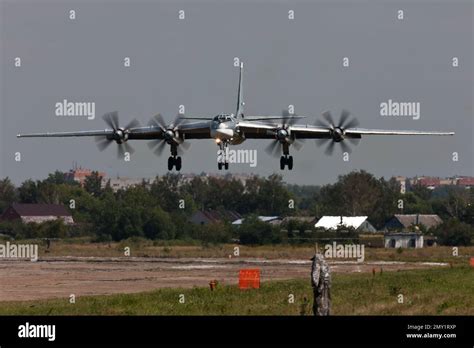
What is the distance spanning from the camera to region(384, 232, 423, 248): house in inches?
3242

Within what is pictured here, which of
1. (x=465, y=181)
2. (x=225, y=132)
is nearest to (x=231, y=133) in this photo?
(x=225, y=132)

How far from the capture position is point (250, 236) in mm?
79312

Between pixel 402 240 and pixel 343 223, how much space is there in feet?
15.5

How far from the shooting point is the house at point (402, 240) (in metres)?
82.3

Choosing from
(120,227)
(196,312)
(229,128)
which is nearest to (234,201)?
(120,227)

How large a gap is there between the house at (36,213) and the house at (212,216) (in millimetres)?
9269

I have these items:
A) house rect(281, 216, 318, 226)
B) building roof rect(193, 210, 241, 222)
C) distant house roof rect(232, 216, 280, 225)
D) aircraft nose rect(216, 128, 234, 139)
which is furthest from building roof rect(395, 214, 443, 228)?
aircraft nose rect(216, 128, 234, 139)

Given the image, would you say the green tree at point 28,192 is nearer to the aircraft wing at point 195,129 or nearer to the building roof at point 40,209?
the building roof at point 40,209

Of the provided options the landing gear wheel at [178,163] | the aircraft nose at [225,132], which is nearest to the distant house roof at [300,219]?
the landing gear wheel at [178,163]

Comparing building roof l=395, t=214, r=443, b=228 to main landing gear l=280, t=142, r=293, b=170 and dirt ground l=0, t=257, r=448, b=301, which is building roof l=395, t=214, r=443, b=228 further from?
main landing gear l=280, t=142, r=293, b=170

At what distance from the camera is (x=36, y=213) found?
86.7 meters

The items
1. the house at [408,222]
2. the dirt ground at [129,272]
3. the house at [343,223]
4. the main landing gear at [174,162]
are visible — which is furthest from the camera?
the house at [408,222]
